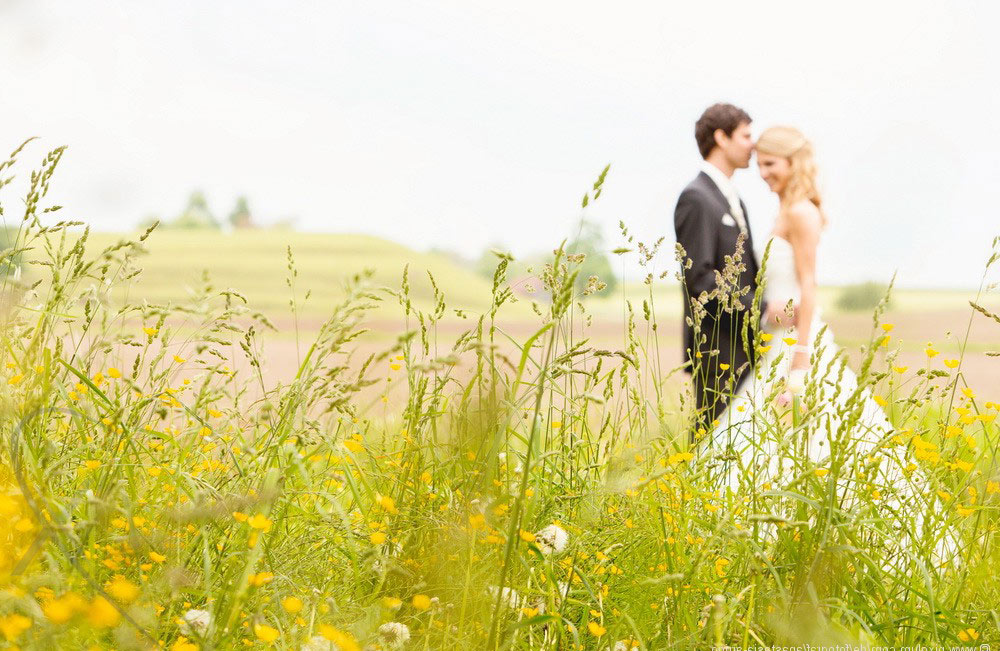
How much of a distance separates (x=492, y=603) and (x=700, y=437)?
1.02 metres

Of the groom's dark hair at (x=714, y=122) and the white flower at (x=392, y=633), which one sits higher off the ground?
the groom's dark hair at (x=714, y=122)

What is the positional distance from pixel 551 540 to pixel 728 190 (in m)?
3.14

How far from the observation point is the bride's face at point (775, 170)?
14.8 ft

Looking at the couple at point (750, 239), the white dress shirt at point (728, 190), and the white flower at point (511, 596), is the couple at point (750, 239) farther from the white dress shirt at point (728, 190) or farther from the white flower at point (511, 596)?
the white flower at point (511, 596)

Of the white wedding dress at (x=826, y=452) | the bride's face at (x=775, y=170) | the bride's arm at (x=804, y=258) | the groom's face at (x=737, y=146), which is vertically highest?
the groom's face at (x=737, y=146)

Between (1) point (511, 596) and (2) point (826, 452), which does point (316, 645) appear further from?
(2) point (826, 452)

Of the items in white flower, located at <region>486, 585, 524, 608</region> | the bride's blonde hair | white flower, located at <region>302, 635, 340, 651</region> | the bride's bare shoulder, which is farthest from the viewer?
the bride's blonde hair

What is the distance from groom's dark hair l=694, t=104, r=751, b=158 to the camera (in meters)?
4.63

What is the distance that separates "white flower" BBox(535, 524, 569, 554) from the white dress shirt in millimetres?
2928

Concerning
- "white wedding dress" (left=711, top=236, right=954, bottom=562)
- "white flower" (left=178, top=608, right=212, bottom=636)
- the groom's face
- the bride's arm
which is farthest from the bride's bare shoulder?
"white flower" (left=178, top=608, right=212, bottom=636)

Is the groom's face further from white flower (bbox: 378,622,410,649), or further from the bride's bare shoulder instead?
white flower (bbox: 378,622,410,649)

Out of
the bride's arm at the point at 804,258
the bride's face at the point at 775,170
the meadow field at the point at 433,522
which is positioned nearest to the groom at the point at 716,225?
the bride's face at the point at 775,170

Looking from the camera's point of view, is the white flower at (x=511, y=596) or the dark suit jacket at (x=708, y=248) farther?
the dark suit jacket at (x=708, y=248)

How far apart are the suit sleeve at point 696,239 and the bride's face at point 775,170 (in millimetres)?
543
